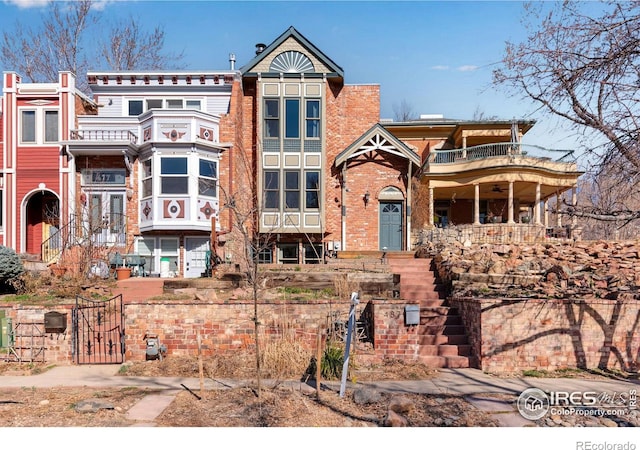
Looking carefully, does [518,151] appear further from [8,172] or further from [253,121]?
[8,172]

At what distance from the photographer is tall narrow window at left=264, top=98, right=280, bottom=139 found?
2016 cm

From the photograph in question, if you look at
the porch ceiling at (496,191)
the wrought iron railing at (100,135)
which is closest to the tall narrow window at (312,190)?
the porch ceiling at (496,191)

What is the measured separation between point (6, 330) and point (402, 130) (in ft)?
61.2

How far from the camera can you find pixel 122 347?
9.80 meters

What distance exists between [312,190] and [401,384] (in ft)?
43.0

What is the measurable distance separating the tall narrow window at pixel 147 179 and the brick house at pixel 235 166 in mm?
86

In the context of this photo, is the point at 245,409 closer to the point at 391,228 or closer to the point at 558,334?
the point at 558,334

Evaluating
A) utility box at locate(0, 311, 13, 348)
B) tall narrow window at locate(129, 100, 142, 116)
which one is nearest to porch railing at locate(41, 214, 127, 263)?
tall narrow window at locate(129, 100, 142, 116)

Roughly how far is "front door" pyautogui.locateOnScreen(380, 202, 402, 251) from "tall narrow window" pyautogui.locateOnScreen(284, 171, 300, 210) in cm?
405

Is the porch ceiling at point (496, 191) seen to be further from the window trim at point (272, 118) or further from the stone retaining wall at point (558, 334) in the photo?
the stone retaining wall at point (558, 334)

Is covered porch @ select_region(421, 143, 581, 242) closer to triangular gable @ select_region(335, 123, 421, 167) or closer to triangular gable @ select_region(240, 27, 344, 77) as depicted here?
triangular gable @ select_region(335, 123, 421, 167)

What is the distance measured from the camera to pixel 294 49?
20.1m

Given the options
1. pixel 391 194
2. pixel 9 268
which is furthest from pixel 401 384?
pixel 391 194

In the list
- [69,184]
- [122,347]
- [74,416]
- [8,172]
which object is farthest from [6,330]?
[8,172]
